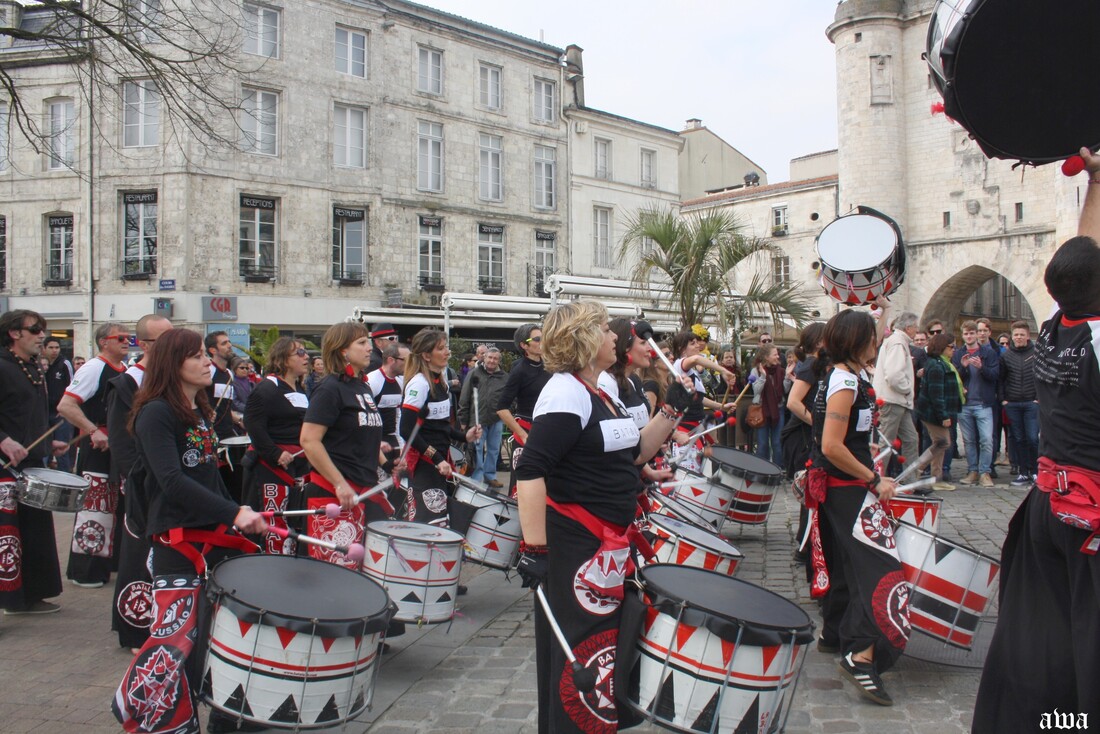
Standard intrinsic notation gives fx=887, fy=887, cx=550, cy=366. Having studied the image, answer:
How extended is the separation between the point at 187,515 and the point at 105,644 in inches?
99.5

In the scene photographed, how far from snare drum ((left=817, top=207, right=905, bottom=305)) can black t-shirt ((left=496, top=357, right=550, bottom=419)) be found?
258cm

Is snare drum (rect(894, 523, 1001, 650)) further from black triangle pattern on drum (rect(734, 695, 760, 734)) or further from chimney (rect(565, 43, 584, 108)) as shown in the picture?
chimney (rect(565, 43, 584, 108))

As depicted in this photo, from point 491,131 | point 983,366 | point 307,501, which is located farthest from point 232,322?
point 307,501

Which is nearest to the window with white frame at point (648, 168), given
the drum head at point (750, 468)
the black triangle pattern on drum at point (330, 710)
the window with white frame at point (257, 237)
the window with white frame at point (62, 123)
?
the window with white frame at point (257, 237)

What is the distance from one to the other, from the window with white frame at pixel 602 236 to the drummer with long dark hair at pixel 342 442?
29.7 meters

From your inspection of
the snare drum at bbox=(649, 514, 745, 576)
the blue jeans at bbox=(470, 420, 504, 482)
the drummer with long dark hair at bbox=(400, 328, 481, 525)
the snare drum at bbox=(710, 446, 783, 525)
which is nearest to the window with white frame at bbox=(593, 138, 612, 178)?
the blue jeans at bbox=(470, 420, 504, 482)

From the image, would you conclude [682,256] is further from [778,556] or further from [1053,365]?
[1053,365]

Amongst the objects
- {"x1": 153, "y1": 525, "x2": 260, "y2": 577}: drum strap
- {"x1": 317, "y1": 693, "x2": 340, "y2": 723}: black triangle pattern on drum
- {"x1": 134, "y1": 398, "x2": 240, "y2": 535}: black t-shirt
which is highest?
{"x1": 134, "y1": 398, "x2": 240, "y2": 535}: black t-shirt

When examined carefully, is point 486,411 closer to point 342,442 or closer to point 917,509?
point 342,442

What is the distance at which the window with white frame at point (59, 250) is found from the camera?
86.4ft

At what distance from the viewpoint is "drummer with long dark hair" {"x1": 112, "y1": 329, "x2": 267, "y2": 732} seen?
353cm

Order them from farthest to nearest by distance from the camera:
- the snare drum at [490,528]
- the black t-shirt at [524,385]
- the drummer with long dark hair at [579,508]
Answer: the black t-shirt at [524,385] < the snare drum at [490,528] < the drummer with long dark hair at [579,508]

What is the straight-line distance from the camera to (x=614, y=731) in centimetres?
318

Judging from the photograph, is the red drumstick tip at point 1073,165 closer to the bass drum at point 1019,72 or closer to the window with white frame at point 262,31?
the bass drum at point 1019,72
